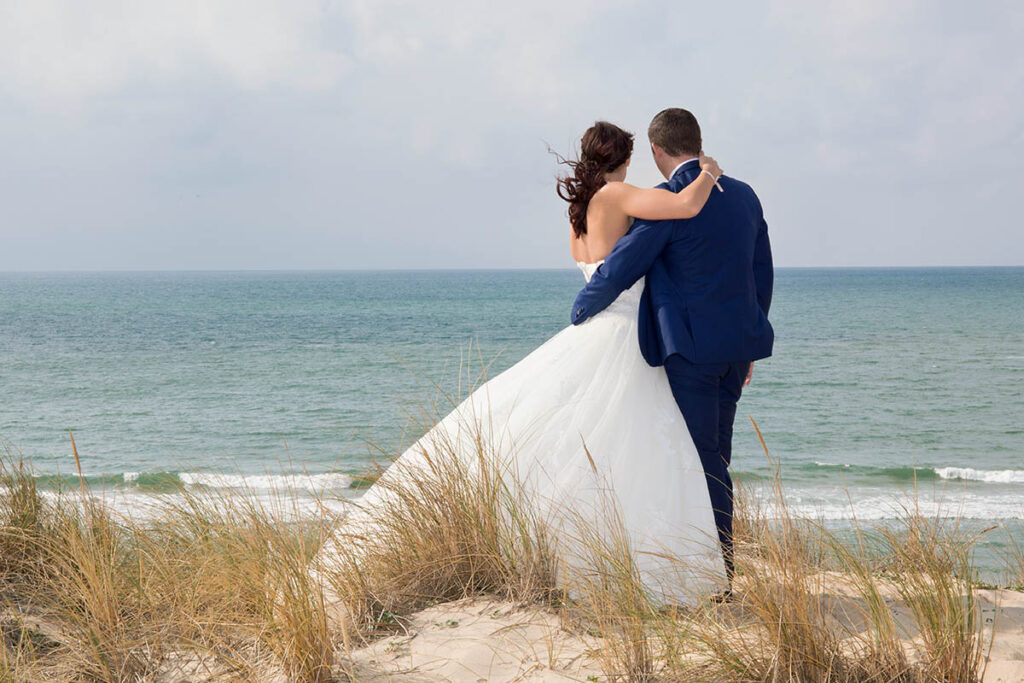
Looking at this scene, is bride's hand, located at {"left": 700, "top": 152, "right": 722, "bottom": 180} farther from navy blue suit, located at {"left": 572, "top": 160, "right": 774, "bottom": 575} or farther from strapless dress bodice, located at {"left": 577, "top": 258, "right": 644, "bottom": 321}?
strapless dress bodice, located at {"left": 577, "top": 258, "right": 644, "bottom": 321}

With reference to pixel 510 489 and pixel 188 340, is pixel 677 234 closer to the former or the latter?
pixel 510 489

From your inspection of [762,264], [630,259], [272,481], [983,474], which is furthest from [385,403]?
[630,259]

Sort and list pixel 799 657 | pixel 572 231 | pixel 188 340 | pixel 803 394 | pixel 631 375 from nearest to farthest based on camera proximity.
Answer: pixel 799 657
pixel 631 375
pixel 572 231
pixel 803 394
pixel 188 340

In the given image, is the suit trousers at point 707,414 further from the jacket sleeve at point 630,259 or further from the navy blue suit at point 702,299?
the jacket sleeve at point 630,259

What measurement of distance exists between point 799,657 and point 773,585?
23 centimetres

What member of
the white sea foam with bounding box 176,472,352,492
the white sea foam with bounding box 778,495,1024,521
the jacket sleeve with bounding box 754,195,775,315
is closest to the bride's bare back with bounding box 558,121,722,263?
the jacket sleeve with bounding box 754,195,775,315

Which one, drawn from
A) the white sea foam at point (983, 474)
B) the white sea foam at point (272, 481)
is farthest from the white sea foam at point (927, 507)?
the white sea foam at point (272, 481)

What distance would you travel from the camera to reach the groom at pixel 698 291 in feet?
11.4

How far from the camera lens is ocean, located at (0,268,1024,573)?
11.7 metres

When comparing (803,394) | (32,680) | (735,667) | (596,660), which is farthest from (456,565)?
(803,394)

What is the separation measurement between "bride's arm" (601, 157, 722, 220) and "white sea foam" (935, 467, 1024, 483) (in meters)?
12.3

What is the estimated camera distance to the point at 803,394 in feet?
77.6

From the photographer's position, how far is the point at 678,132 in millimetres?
3562

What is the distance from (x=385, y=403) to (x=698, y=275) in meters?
20.1
